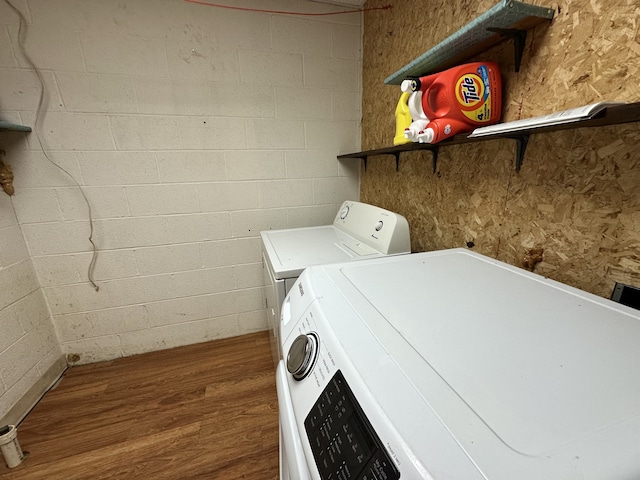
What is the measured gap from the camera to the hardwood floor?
119 centimetres

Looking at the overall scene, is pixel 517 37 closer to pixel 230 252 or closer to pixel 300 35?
pixel 300 35

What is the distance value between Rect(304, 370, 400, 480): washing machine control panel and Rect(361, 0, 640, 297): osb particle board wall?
30.9 inches

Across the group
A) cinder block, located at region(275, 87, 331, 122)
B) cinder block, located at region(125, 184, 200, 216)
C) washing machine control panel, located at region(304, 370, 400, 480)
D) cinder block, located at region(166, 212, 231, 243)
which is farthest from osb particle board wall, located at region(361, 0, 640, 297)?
cinder block, located at region(125, 184, 200, 216)

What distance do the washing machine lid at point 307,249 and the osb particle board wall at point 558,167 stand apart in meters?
0.43

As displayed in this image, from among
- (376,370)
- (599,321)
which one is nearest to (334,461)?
(376,370)

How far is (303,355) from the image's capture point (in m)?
0.59

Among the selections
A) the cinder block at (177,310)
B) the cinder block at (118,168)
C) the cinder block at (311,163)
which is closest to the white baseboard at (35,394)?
the cinder block at (177,310)

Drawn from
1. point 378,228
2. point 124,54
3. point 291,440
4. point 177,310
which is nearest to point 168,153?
point 124,54

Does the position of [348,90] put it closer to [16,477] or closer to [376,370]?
[376,370]

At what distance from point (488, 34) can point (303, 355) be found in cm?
109

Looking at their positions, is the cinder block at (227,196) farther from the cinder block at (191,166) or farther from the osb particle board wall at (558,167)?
the osb particle board wall at (558,167)

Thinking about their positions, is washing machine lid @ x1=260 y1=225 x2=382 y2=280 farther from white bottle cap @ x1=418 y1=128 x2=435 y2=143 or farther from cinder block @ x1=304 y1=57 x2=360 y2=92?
cinder block @ x1=304 y1=57 x2=360 y2=92

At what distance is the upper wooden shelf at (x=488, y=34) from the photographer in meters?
0.74

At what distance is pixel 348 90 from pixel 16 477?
2.60m
